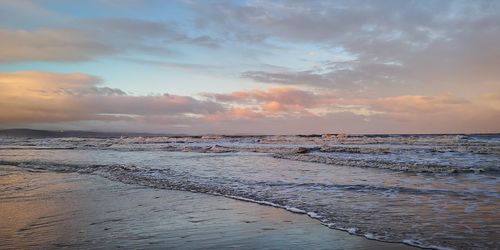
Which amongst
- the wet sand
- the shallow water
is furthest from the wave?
the wet sand

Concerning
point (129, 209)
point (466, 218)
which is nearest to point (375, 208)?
point (466, 218)

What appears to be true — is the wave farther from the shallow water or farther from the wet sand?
the wet sand

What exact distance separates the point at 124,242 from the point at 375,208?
5500 millimetres

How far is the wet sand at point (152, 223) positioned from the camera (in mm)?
5961

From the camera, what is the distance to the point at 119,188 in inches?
472

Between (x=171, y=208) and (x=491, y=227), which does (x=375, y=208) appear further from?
(x=171, y=208)

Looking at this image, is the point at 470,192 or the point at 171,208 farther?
the point at 470,192

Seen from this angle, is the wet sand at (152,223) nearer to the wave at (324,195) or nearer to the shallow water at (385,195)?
the wave at (324,195)

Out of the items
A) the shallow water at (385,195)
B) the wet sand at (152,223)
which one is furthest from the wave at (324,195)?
the wet sand at (152,223)

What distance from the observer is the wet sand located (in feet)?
19.6

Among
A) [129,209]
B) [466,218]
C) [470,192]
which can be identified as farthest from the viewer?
[470,192]

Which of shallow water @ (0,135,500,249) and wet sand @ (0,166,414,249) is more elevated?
shallow water @ (0,135,500,249)

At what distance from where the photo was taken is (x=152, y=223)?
727cm

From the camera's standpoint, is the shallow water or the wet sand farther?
the shallow water
